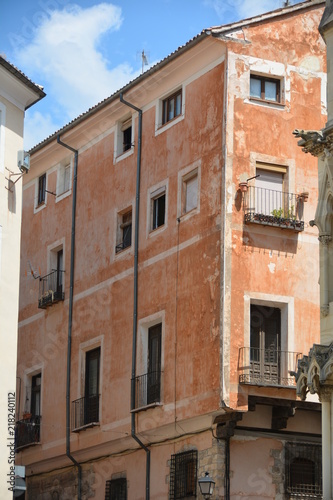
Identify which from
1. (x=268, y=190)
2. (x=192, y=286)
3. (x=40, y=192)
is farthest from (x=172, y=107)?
(x=40, y=192)

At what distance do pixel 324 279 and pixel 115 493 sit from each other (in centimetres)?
1461

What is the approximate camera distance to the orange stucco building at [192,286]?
36.6 m

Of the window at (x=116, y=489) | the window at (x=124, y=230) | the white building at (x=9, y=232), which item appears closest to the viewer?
the white building at (x=9, y=232)

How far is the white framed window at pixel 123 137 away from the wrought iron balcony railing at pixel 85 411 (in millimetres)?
7936

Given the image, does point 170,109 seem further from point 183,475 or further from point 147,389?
point 183,475

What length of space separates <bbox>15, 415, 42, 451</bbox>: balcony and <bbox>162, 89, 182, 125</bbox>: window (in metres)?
11.3

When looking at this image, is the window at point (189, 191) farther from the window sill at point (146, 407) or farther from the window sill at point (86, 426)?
the window sill at point (86, 426)

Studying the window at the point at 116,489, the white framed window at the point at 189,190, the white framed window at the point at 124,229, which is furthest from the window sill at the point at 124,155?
the window at the point at 116,489

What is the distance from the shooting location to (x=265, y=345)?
122ft

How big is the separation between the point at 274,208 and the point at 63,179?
1110cm

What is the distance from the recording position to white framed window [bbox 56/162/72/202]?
4644cm

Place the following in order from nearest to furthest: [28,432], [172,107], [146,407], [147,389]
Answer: [146,407]
[147,389]
[172,107]
[28,432]

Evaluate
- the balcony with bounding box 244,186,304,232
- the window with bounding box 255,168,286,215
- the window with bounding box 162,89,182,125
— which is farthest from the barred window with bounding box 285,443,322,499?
the window with bounding box 162,89,182,125

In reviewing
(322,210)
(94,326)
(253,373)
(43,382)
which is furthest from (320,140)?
(43,382)
